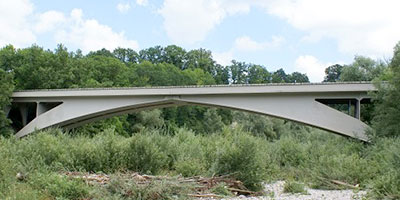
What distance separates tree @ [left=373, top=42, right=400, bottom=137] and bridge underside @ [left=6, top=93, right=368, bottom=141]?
249cm

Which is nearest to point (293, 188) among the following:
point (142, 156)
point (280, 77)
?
point (142, 156)

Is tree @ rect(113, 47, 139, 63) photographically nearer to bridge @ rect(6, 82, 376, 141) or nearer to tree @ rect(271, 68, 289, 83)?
tree @ rect(271, 68, 289, 83)

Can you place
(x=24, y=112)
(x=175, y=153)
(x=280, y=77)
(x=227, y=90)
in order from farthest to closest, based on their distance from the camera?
(x=280, y=77), (x=24, y=112), (x=227, y=90), (x=175, y=153)

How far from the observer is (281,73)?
9288 centimetres

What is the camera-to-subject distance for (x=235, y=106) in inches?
1080

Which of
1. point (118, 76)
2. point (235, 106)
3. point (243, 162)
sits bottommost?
point (243, 162)

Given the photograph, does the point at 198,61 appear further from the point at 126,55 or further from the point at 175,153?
the point at 175,153

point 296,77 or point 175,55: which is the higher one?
point 175,55

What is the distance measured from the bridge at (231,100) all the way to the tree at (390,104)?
2113 millimetres

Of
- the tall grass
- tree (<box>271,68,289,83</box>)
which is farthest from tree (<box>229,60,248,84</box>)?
the tall grass

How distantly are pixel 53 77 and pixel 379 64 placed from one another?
33.2 m

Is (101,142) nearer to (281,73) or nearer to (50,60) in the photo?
(50,60)

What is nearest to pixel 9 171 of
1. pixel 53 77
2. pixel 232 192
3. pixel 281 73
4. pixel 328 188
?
pixel 232 192

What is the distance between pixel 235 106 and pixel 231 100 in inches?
21.1
